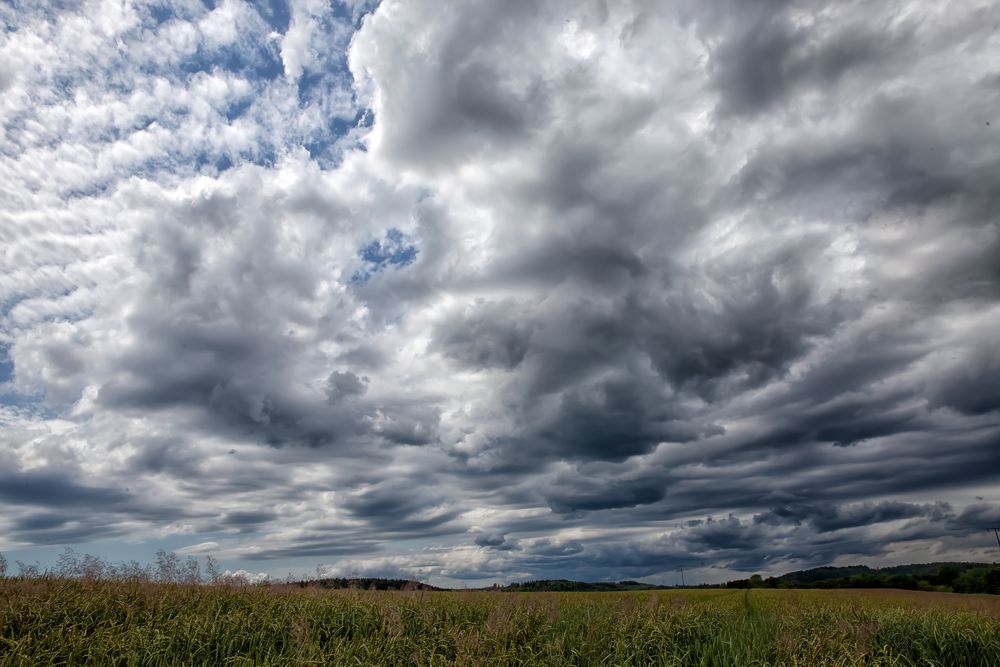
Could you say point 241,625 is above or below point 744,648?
above

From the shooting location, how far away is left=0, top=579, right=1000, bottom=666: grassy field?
53.6 feet

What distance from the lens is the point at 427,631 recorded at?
20172mm

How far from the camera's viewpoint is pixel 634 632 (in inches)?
749

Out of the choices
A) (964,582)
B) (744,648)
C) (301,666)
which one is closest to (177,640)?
(301,666)

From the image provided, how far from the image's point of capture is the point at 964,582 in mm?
100312

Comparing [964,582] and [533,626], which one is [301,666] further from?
[964,582]

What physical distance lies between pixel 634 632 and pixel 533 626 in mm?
3298

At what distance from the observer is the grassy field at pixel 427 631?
16.3 m

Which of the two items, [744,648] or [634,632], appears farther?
[634,632]

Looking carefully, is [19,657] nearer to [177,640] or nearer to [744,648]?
[177,640]

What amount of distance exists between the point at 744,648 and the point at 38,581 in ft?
81.6

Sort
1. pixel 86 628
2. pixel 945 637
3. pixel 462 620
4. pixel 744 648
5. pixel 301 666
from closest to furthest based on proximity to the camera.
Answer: pixel 301 666 → pixel 744 648 → pixel 86 628 → pixel 945 637 → pixel 462 620

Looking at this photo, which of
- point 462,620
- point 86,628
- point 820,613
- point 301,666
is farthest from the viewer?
point 820,613

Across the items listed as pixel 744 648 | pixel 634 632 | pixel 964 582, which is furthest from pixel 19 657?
pixel 964 582
